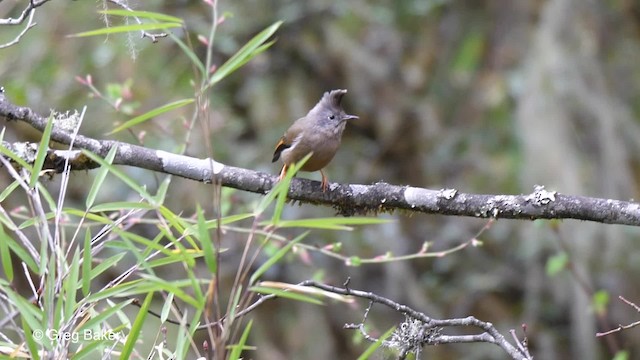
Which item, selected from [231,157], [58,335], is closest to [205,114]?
[58,335]

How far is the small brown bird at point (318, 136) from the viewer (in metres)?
3.78

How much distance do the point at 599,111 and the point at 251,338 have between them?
2.93m

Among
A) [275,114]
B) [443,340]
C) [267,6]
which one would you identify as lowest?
[443,340]

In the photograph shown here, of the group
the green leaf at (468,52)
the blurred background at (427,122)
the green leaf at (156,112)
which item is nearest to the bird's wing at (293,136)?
the blurred background at (427,122)

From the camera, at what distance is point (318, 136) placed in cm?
380

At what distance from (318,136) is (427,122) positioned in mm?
3169

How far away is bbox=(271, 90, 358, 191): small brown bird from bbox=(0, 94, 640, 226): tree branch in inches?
18.1

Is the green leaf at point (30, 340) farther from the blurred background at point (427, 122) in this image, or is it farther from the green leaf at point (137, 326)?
the blurred background at point (427, 122)

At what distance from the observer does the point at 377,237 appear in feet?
21.2

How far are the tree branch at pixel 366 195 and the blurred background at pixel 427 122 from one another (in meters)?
1.83

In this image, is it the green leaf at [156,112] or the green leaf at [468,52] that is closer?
the green leaf at [156,112]

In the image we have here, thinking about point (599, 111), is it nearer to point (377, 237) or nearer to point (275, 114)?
point (377, 237)

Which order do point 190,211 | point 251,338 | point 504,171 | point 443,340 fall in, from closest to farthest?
point 443,340 < point 190,211 < point 251,338 < point 504,171

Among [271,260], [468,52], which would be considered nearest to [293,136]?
[271,260]
